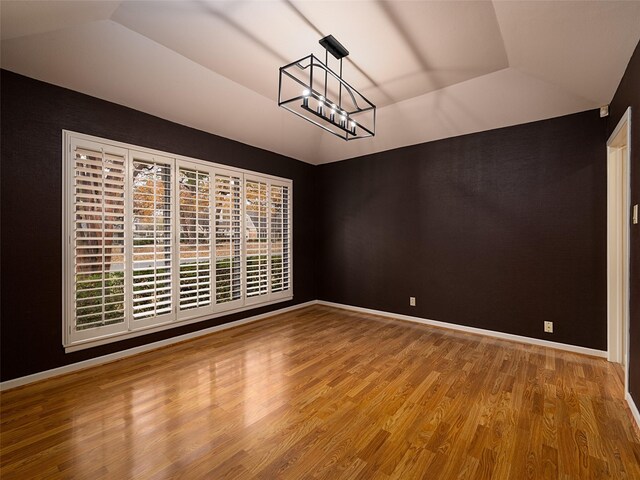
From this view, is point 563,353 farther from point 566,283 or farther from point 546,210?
point 546,210

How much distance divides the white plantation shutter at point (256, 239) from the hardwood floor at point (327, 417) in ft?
4.27

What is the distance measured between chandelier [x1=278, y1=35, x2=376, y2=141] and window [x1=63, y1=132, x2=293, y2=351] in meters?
1.47

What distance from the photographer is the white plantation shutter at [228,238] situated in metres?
3.95

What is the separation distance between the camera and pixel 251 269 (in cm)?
441

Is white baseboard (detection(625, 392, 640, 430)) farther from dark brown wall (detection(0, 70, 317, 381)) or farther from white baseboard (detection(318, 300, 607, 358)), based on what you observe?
dark brown wall (detection(0, 70, 317, 381))

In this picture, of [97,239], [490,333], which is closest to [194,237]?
[97,239]

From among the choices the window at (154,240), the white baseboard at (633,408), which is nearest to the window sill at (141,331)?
the window at (154,240)

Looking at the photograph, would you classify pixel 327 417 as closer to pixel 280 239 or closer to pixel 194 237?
pixel 194 237

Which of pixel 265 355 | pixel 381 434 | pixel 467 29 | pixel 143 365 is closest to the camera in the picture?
pixel 381 434

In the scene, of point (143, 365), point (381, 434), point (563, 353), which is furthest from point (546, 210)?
point (143, 365)

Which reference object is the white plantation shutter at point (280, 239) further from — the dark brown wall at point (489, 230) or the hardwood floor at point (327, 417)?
the hardwood floor at point (327, 417)

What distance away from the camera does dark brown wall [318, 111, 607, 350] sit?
10.5 feet

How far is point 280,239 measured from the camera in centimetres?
489

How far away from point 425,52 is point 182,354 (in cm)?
393
